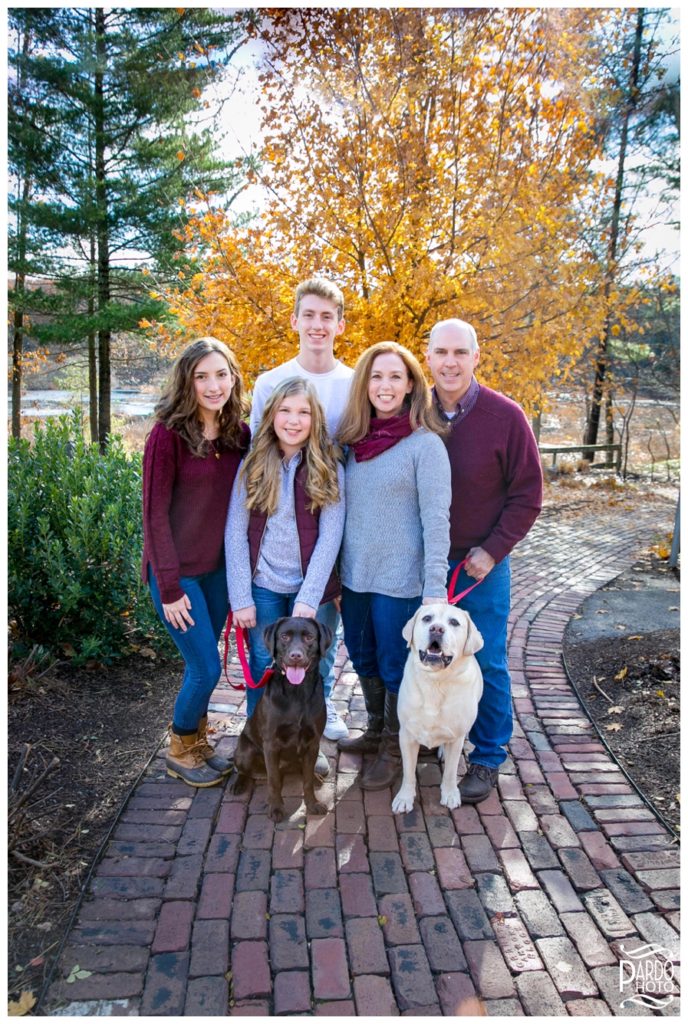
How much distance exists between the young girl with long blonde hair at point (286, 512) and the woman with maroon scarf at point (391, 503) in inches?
5.1

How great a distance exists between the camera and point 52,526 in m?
4.43

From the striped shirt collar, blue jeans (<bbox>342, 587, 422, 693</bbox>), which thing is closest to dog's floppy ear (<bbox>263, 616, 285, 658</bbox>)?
blue jeans (<bbox>342, 587, 422, 693</bbox>)

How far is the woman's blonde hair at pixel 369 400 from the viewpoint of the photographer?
9.52 feet

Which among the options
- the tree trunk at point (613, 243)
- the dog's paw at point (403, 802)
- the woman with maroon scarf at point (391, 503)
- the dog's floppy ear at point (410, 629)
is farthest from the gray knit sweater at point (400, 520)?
the tree trunk at point (613, 243)

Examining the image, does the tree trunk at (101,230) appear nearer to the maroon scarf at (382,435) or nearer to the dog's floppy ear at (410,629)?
the maroon scarf at (382,435)

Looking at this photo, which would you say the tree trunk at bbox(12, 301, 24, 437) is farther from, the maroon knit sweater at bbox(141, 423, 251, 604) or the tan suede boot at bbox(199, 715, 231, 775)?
the maroon knit sweater at bbox(141, 423, 251, 604)

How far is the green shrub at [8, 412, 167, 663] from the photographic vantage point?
4.12 meters

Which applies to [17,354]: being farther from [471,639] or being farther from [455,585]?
[471,639]

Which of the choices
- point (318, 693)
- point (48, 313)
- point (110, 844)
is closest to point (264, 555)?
point (318, 693)

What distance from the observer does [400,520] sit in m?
2.95

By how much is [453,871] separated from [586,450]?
1348cm

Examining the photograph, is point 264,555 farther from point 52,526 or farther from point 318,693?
point 52,526

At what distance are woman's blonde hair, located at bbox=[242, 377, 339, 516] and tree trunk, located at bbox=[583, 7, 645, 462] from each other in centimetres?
575

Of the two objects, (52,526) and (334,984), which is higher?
(52,526)
